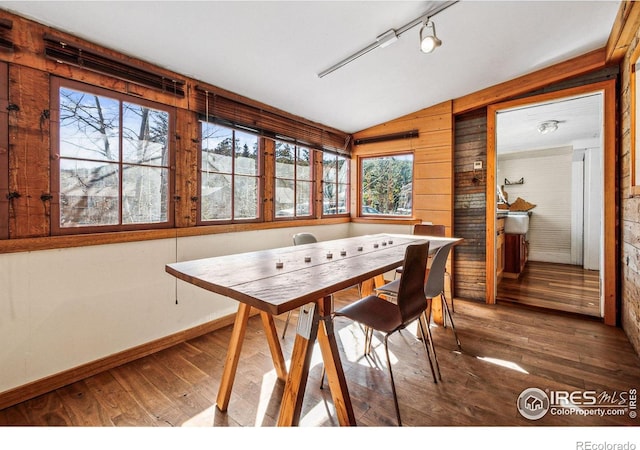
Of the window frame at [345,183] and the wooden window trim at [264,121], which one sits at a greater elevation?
the wooden window trim at [264,121]

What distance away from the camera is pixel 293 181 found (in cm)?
384

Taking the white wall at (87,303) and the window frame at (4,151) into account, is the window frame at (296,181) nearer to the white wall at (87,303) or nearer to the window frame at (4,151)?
the white wall at (87,303)

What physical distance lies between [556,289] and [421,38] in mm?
3739

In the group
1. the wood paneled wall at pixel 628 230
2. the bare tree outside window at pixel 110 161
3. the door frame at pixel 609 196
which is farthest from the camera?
the door frame at pixel 609 196

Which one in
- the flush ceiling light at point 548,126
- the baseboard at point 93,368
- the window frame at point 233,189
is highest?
the flush ceiling light at point 548,126

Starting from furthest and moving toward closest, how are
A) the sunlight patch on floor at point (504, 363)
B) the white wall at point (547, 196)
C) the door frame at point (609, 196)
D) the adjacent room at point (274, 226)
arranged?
the white wall at point (547, 196) → the door frame at point (609, 196) → the sunlight patch on floor at point (504, 363) → the adjacent room at point (274, 226)

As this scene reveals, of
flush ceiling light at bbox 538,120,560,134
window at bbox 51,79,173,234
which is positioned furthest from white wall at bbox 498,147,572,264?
window at bbox 51,79,173,234

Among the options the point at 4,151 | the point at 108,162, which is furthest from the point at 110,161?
the point at 4,151

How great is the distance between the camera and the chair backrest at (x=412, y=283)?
5.41ft

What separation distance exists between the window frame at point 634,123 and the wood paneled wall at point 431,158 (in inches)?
63.3

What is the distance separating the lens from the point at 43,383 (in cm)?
191

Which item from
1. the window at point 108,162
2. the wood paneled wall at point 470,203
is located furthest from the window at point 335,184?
the window at point 108,162

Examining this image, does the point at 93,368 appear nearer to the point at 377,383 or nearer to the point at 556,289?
the point at 377,383
